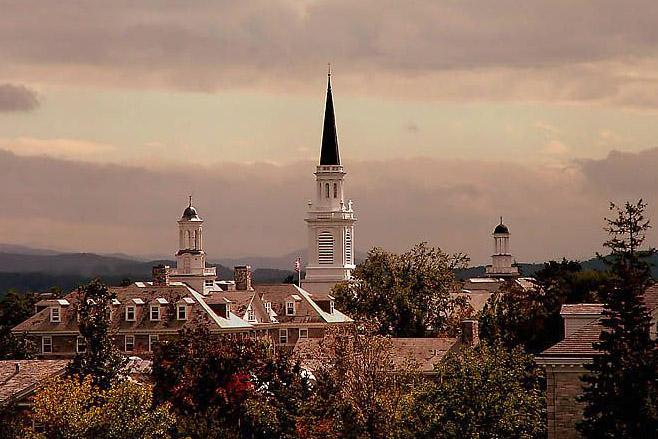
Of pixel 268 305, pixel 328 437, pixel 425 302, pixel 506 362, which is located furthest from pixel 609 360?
pixel 268 305

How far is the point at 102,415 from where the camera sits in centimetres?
6253

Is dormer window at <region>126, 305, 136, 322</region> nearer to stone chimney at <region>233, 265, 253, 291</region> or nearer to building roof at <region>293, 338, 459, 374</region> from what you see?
building roof at <region>293, 338, 459, 374</region>

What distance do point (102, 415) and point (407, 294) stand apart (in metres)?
54.8

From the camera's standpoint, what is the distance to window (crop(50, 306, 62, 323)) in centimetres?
12706

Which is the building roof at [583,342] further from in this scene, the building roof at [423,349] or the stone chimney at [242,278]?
the stone chimney at [242,278]

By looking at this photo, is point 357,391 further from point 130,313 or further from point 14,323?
point 14,323

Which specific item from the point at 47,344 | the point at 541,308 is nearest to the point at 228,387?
the point at 541,308

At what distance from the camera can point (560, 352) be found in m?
58.8

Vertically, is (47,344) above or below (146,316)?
below

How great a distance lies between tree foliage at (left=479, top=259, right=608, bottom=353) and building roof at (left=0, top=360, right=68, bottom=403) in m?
22.4

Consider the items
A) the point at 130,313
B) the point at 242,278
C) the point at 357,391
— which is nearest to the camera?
the point at 357,391

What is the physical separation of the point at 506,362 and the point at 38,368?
1020 inches

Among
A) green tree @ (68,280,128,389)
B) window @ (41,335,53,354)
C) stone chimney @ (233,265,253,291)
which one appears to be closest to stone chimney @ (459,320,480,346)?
green tree @ (68,280,128,389)

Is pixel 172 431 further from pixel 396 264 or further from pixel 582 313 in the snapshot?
pixel 396 264
